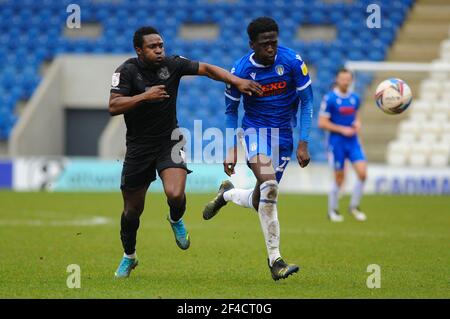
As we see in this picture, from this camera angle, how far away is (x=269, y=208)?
906cm

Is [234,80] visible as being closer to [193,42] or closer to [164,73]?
[164,73]

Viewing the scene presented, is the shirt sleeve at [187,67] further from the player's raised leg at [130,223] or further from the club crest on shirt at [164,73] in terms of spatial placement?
the player's raised leg at [130,223]

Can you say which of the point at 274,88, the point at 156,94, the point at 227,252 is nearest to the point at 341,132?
the point at 227,252

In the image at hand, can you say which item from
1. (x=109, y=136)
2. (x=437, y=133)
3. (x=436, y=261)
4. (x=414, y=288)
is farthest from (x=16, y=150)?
(x=414, y=288)

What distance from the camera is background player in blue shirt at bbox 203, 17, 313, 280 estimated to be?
901 cm

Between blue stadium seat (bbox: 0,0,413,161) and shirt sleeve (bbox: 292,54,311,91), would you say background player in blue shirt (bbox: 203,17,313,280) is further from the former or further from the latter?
blue stadium seat (bbox: 0,0,413,161)

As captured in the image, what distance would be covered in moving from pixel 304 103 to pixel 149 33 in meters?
1.65

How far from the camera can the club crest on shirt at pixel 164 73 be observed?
9.06m

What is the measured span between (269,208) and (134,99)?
5.39 feet

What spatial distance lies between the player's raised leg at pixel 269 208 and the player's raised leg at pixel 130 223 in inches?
44.3

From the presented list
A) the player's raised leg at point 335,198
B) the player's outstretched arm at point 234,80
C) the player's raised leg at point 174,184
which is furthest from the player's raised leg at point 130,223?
the player's raised leg at point 335,198

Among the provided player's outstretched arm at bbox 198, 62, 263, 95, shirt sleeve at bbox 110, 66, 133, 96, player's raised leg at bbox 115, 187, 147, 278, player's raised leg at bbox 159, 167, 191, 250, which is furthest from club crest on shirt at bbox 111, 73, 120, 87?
player's raised leg at bbox 115, 187, 147, 278

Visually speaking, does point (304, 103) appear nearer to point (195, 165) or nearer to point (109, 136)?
point (195, 165)

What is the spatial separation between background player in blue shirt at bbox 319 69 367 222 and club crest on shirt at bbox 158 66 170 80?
7.88 meters
